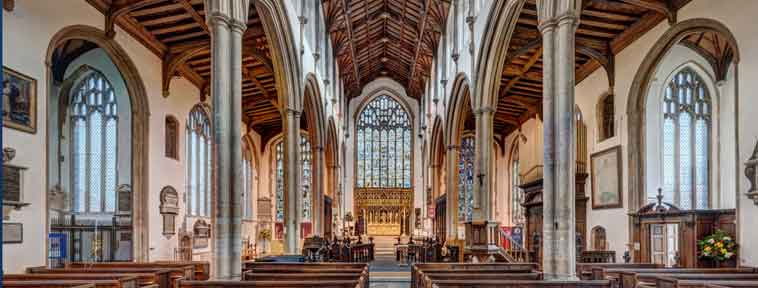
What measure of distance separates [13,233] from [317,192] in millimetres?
10505

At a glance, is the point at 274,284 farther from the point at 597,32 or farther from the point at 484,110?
the point at 597,32

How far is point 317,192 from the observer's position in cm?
1798

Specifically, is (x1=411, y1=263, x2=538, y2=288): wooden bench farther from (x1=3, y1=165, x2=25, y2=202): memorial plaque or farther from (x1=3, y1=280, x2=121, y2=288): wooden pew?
(x1=3, y1=165, x2=25, y2=202): memorial plaque

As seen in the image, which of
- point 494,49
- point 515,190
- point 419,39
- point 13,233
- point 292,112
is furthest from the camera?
point 515,190

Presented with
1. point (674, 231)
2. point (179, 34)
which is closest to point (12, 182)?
point (179, 34)

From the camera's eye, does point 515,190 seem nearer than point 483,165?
No

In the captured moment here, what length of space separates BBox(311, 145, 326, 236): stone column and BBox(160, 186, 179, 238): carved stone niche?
5145 millimetres

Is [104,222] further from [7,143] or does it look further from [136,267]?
[7,143]

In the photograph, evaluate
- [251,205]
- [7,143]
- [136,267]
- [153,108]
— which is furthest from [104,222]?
[251,205]

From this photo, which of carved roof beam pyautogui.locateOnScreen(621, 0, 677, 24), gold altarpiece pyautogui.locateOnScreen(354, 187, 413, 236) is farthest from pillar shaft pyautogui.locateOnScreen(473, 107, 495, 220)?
gold altarpiece pyautogui.locateOnScreen(354, 187, 413, 236)

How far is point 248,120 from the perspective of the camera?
2186 centimetres

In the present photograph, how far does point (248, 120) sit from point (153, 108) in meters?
9.34

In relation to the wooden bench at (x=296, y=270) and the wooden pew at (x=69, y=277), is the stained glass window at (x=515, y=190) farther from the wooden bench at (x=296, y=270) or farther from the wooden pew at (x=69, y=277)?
the wooden pew at (x=69, y=277)

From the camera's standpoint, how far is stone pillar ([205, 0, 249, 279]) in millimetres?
7805
